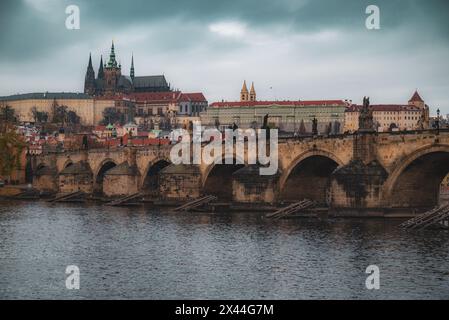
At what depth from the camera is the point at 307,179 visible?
190 ft

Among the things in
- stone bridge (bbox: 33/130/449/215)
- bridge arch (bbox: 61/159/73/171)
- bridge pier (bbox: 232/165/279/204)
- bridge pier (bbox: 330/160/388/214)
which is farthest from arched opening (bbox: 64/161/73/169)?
bridge pier (bbox: 330/160/388/214)

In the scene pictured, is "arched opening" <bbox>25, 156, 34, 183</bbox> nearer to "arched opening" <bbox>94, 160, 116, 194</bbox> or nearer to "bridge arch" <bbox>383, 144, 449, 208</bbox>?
"arched opening" <bbox>94, 160, 116, 194</bbox>

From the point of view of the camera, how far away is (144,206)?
66.9 metres

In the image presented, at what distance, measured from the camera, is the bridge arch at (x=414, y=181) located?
47438 millimetres

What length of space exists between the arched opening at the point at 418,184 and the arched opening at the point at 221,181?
1865 cm

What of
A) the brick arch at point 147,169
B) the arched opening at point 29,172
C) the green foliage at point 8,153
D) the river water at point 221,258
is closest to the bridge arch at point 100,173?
the brick arch at point 147,169

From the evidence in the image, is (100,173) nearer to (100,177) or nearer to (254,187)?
(100,177)

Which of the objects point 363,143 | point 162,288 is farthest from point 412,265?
point 363,143

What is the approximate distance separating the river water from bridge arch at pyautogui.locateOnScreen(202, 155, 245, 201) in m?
11.0

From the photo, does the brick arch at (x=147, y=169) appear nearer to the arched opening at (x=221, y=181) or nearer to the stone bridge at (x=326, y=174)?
the stone bridge at (x=326, y=174)

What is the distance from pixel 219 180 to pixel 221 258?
29727 mm

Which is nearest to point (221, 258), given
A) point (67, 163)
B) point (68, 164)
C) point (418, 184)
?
point (418, 184)

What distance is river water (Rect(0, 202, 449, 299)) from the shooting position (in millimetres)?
28891
